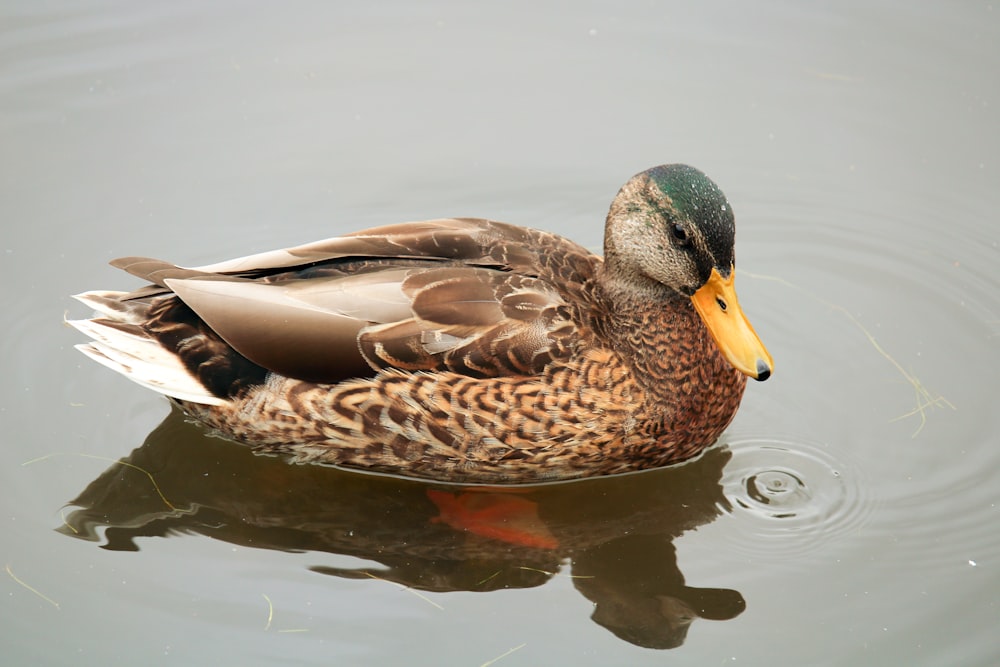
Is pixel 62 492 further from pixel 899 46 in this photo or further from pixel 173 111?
pixel 899 46

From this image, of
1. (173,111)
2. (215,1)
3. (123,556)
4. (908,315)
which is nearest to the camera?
(123,556)

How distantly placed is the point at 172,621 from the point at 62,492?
115 centimetres

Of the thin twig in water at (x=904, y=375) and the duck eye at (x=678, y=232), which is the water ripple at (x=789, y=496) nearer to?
the thin twig in water at (x=904, y=375)

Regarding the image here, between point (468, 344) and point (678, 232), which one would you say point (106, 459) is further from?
point (678, 232)

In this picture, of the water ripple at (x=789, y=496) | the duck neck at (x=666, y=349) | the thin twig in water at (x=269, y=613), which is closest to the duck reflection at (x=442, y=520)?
the water ripple at (x=789, y=496)

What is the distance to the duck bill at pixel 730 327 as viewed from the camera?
6.16 meters

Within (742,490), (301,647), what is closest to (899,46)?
(742,490)

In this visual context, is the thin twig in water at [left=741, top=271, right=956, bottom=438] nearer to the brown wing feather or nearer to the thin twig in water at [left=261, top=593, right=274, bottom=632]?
the brown wing feather

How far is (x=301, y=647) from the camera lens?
575 centimetres

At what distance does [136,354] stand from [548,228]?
2972 mm

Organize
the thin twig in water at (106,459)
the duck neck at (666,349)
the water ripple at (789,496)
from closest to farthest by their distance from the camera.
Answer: the water ripple at (789,496)
the duck neck at (666,349)
the thin twig in water at (106,459)

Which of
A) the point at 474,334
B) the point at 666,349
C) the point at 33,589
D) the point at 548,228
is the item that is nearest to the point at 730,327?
the point at 666,349

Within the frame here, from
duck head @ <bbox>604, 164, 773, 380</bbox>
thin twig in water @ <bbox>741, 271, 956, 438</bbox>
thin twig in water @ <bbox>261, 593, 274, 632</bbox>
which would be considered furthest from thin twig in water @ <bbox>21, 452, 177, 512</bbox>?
thin twig in water @ <bbox>741, 271, 956, 438</bbox>

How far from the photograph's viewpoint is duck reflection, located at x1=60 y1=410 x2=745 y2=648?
6137 millimetres
